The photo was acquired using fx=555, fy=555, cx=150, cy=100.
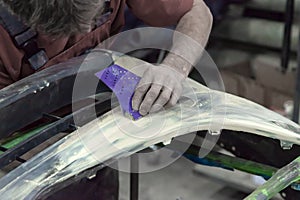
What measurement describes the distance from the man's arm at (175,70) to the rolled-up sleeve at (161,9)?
0.02 m

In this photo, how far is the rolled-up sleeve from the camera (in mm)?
1246

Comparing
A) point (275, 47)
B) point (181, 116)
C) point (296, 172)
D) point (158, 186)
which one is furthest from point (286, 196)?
point (275, 47)

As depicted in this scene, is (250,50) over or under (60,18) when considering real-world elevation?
under

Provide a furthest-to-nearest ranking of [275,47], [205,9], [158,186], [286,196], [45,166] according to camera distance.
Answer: [275,47]
[158,186]
[205,9]
[286,196]
[45,166]

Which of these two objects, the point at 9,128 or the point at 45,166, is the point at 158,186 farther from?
the point at 45,166

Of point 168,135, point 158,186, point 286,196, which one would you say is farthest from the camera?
point 158,186

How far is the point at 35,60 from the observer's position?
3.61 feet

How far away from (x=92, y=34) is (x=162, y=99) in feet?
0.94

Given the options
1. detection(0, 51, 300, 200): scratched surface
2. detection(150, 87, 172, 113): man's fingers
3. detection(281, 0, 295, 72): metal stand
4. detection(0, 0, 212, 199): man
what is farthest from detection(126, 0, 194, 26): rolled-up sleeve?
detection(281, 0, 295, 72): metal stand

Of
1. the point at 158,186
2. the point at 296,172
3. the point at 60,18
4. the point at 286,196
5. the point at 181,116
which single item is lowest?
the point at 158,186

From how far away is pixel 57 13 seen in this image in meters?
0.94

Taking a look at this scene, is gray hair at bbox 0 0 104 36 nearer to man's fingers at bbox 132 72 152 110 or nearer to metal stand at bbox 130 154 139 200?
man's fingers at bbox 132 72 152 110

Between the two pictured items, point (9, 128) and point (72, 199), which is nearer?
point (9, 128)

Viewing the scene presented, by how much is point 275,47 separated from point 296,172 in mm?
2232
